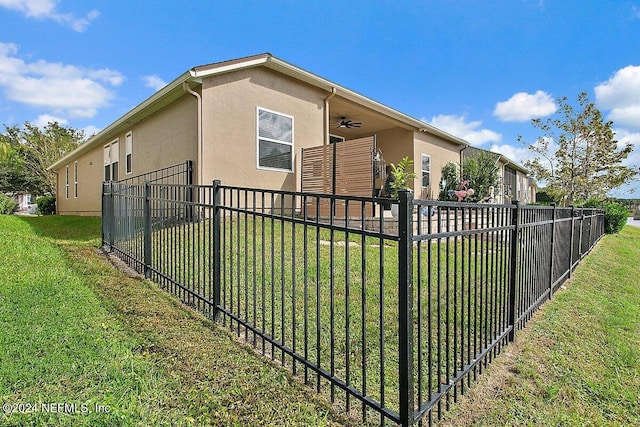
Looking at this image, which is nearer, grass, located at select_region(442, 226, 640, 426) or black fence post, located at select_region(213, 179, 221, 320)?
grass, located at select_region(442, 226, 640, 426)

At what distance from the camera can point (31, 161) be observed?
27672mm

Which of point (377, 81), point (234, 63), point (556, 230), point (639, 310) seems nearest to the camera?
point (639, 310)

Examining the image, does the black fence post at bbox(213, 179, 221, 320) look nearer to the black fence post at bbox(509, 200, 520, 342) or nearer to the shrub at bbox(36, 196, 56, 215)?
the black fence post at bbox(509, 200, 520, 342)

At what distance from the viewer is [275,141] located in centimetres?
860

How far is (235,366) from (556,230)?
439 centimetres

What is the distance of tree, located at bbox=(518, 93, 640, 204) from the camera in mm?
15938

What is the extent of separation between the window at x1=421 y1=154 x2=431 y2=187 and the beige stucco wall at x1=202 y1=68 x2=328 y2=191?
20.4 feet

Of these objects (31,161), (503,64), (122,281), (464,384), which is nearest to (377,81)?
(503,64)

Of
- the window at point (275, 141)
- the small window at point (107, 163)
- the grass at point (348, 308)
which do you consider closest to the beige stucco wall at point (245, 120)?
the window at point (275, 141)

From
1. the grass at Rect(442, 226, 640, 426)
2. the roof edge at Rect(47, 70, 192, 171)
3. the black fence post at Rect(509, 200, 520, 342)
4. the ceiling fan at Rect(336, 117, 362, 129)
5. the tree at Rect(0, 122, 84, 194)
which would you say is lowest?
the grass at Rect(442, 226, 640, 426)

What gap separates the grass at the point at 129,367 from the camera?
1822mm

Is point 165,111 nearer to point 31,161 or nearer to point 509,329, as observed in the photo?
point 509,329

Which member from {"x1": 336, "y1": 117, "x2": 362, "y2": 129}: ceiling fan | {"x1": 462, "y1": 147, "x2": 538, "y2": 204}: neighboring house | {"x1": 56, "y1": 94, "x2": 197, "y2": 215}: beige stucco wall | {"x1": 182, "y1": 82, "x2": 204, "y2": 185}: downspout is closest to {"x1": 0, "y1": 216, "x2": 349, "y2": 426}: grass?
{"x1": 182, "y1": 82, "x2": 204, "y2": 185}: downspout

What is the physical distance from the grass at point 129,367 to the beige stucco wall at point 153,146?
4899 mm
